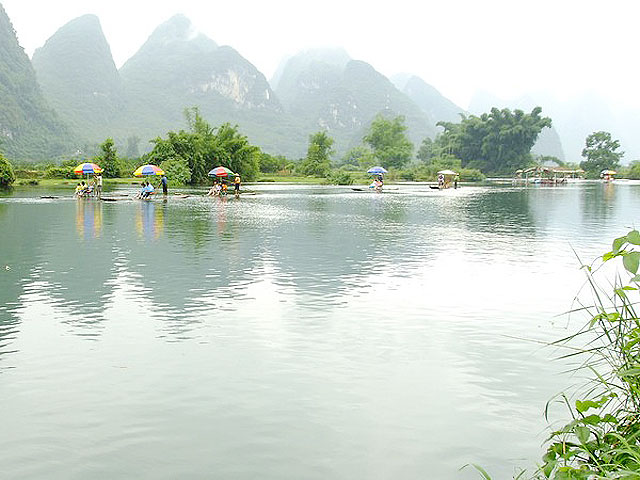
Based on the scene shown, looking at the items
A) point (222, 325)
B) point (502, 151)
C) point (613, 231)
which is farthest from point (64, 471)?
point (502, 151)

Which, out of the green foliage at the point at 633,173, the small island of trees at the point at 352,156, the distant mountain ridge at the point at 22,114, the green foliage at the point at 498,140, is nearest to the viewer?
the small island of trees at the point at 352,156

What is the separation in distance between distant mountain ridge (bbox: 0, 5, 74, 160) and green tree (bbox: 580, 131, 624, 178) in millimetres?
104159

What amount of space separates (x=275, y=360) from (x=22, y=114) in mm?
147685

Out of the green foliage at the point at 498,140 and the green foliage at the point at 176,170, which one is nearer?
the green foliage at the point at 176,170

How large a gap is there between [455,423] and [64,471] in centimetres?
347

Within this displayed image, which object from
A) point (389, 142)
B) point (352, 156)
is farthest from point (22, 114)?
point (389, 142)

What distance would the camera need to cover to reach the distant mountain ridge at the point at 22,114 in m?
130

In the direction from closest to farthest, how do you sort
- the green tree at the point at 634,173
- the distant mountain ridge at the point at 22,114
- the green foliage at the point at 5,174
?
the green foliage at the point at 5,174 < the green tree at the point at 634,173 < the distant mountain ridge at the point at 22,114

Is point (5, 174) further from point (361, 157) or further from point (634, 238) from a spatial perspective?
point (361, 157)

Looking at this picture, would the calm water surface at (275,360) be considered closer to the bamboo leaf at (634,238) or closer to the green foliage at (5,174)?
the bamboo leaf at (634,238)

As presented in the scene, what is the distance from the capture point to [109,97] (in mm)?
185375

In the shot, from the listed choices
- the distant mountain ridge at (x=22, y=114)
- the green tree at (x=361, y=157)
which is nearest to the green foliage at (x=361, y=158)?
the green tree at (x=361, y=157)

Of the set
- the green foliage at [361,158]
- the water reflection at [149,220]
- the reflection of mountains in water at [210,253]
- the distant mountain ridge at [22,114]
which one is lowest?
the reflection of mountains in water at [210,253]

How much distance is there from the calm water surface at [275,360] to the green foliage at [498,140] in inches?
4291
